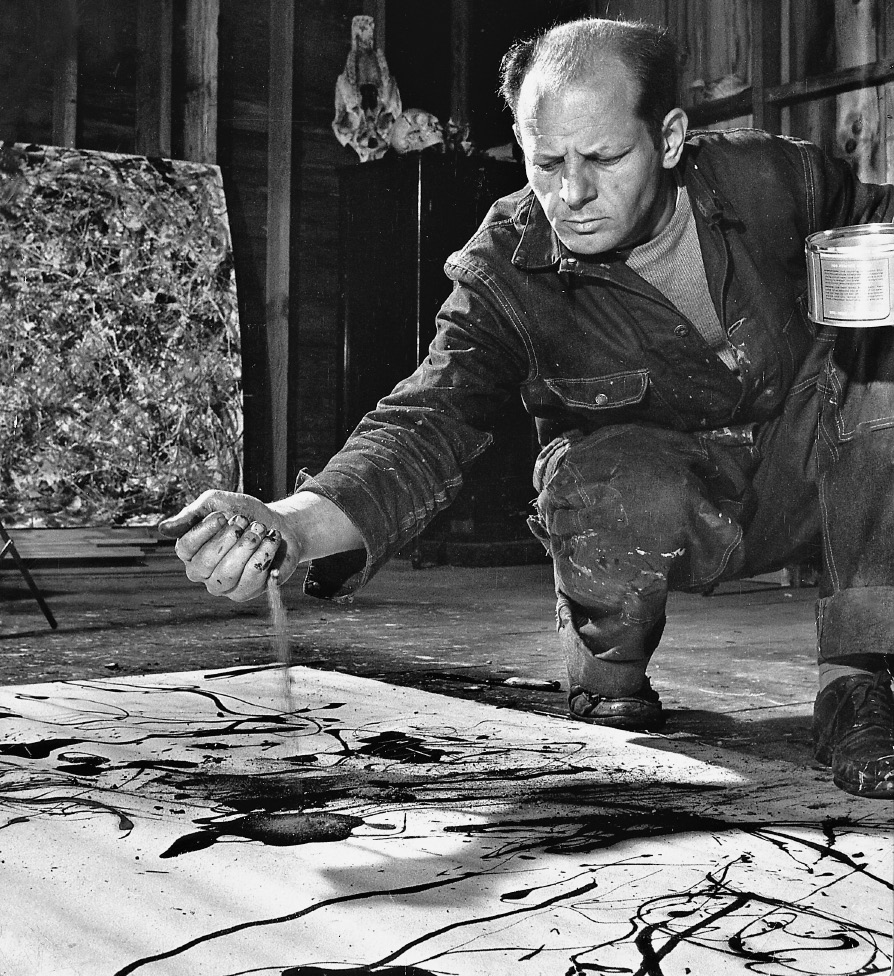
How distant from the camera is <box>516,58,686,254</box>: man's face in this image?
4.44 feet

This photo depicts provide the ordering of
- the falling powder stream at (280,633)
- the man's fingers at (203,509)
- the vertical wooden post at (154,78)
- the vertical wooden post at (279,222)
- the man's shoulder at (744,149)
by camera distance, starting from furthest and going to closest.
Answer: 1. the vertical wooden post at (279,222)
2. the vertical wooden post at (154,78)
3. the man's shoulder at (744,149)
4. the falling powder stream at (280,633)
5. the man's fingers at (203,509)

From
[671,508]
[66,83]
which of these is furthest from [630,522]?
[66,83]

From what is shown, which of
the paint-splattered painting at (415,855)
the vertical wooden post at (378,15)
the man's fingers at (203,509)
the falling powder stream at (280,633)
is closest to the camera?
the paint-splattered painting at (415,855)

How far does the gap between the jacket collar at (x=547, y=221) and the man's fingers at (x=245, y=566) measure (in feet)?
2.06

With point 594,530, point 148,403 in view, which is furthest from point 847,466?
point 148,403

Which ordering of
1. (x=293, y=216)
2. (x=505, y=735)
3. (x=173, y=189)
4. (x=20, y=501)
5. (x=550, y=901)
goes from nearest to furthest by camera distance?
(x=550, y=901) → (x=505, y=735) → (x=20, y=501) → (x=173, y=189) → (x=293, y=216)

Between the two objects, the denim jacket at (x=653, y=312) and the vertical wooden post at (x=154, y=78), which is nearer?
the denim jacket at (x=653, y=312)

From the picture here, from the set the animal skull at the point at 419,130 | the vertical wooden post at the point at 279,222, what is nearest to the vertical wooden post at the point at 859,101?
the animal skull at the point at 419,130

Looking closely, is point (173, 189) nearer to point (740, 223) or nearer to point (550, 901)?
point (740, 223)

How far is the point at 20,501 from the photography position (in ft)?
12.1

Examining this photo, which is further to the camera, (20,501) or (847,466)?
(20,501)

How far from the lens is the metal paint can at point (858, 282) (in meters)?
1.04

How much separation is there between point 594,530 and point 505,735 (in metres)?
0.27

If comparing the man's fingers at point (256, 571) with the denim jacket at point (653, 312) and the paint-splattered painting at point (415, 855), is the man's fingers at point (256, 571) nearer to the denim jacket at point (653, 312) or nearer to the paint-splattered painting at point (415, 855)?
the paint-splattered painting at point (415, 855)
